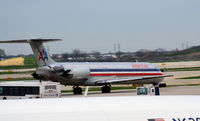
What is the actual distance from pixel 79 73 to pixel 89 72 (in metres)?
1.50

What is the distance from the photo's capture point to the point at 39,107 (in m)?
7.89

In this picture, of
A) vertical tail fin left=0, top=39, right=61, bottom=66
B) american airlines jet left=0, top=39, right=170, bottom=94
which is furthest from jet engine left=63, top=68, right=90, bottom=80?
vertical tail fin left=0, top=39, right=61, bottom=66

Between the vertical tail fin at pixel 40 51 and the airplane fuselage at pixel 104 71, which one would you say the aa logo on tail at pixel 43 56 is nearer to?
the vertical tail fin at pixel 40 51

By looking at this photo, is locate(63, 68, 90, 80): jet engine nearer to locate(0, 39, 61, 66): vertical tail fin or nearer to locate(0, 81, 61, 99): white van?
locate(0, 39, 61, 66): vertical tail fin

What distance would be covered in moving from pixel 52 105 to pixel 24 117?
0.69 meters

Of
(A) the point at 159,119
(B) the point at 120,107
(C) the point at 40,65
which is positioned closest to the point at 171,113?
(A) the point at 159,119

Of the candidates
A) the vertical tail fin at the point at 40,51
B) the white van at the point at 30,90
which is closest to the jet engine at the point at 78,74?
the vertical tail fin at the point at 40,51

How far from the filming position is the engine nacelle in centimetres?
4663

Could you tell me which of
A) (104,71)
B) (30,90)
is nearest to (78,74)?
(104,71)

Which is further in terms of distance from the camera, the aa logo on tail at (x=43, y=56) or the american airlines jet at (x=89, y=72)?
the aa logo on tail at (x=43, y=56)

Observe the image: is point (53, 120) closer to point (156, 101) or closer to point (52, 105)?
point (52, 105)

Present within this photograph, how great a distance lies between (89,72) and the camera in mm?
48312

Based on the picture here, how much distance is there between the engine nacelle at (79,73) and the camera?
46.6 m

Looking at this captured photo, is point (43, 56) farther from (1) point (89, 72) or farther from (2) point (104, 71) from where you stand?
(2) point (104, 71)
